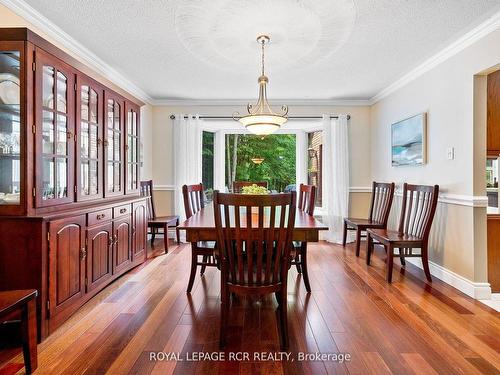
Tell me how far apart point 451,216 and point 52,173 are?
366 cm

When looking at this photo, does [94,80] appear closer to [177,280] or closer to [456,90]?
[177,280]

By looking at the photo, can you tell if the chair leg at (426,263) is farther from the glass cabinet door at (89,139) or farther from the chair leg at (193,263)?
the glass cabinet door at (89,139)

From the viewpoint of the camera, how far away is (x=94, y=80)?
9.36 ft

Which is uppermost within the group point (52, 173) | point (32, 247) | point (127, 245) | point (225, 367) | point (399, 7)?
point (399, 7)

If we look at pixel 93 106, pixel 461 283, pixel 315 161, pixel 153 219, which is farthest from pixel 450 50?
pixel 153 219

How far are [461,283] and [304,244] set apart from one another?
5.07 ft

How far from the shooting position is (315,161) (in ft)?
18.5

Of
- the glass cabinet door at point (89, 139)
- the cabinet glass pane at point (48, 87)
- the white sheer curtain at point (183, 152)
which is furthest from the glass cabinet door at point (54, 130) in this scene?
the white sheer curtain at point (183, 152)

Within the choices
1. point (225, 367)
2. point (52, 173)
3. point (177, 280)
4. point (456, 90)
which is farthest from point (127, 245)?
point (456, 90)

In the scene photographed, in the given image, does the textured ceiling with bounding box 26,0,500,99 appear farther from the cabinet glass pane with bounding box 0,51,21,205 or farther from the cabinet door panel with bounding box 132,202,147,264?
the cabinet door panel with bounding box 132,202,147,264

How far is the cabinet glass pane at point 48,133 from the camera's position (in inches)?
86.3

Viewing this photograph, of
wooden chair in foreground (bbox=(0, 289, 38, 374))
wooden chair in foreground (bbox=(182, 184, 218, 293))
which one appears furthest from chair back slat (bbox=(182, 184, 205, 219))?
wooden chair in foreground (bbox=(0, 289, 38, 374))

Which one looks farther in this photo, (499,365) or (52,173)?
(52,173)

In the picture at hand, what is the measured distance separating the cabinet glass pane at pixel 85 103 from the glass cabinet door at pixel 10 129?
23.7 inches
